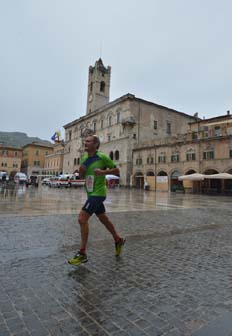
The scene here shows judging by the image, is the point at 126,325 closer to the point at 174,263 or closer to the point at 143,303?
the point at 143,303

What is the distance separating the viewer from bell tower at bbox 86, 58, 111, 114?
5734 centimetres

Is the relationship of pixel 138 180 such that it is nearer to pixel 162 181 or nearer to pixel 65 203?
pixel 162 181

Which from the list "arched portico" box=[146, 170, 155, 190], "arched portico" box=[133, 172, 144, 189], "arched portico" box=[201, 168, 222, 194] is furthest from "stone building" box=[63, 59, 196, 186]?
"arched portico" box=[201, 168, 222, 194]

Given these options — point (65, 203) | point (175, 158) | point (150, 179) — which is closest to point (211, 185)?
point (175, 158)

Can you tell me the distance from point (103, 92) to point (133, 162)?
2693cm

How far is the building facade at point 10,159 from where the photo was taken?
7419 centimetres

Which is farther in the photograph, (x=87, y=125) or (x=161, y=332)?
(x=87, y=125)

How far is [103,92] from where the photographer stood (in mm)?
58969

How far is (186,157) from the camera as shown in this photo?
108 ft

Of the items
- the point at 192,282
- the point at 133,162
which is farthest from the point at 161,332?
the point at 133,162

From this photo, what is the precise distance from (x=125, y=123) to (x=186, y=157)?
548 inches

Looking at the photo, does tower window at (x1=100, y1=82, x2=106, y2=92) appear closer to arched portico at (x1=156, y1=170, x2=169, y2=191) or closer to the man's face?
arched portico at (x1=156, y1=170, x2=169, y2=191)

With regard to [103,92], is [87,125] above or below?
below

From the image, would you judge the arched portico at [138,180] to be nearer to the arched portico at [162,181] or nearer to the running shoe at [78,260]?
the arched portico at [162,181]
